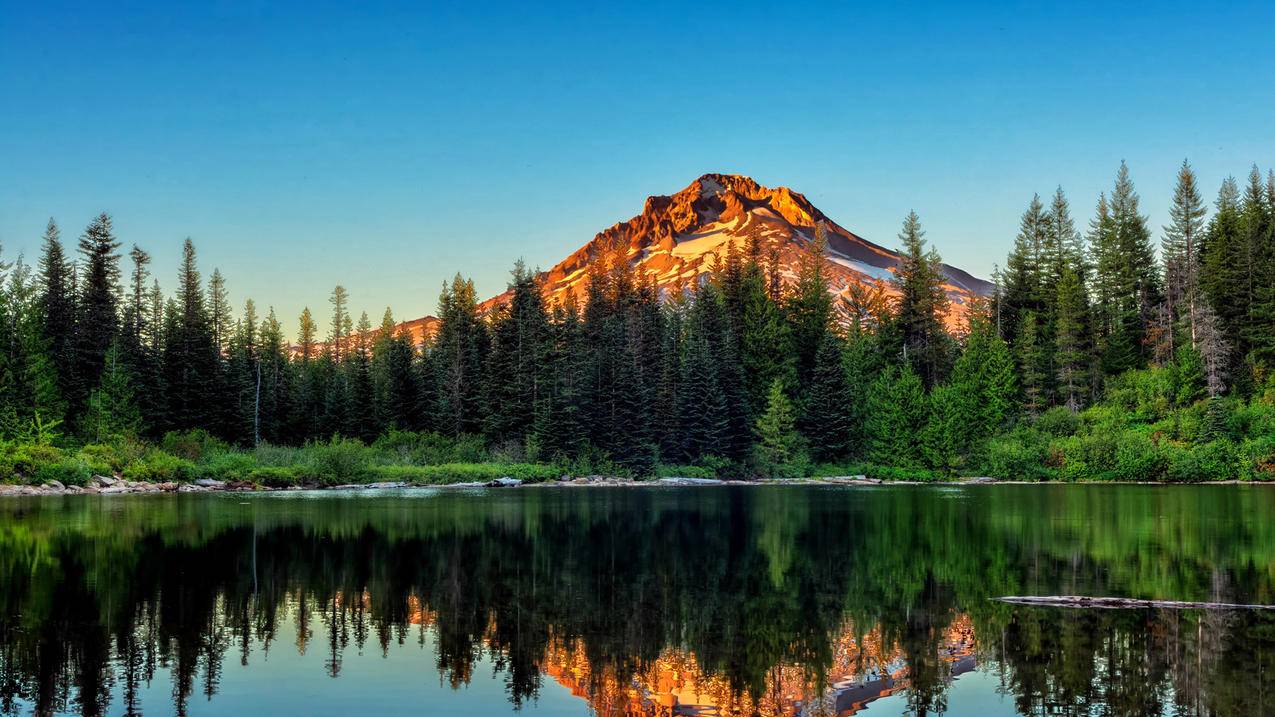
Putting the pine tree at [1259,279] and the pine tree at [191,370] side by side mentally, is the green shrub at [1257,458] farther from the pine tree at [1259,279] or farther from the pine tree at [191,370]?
the pine tree at [191,370]

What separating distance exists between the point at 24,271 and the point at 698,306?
57.6m

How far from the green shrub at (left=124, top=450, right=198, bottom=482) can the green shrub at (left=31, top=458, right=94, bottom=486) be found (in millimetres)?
2962

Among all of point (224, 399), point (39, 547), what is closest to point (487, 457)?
point (224, 399)

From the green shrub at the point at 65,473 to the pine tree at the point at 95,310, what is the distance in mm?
22354

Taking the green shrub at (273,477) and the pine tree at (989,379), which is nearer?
the green shrub at (273,477)

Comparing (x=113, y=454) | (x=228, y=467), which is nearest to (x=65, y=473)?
(x=113, y=454)

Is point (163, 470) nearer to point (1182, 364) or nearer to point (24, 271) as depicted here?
point (24, 271)

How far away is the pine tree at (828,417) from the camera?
8475 cm

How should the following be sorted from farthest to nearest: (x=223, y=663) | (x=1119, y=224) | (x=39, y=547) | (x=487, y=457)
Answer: (x=1119, y=224)
(x=487, y=457)
(x=39, y=547)
(x=223, y=663)

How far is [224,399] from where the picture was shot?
3162 inches

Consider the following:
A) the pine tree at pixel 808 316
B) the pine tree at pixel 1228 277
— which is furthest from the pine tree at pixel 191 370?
the pine tree at pixel 1228 277

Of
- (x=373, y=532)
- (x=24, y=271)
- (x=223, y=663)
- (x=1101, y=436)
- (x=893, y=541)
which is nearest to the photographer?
(x=223, y=663)

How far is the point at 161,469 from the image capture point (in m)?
55.9

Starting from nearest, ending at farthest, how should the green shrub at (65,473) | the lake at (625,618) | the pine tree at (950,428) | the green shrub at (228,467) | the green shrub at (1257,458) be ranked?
the lake at (625,618), the green shrub at (65,473), the green shrub at (228,467), the green shrub at (1257,458), the pine tree at (950,428)
